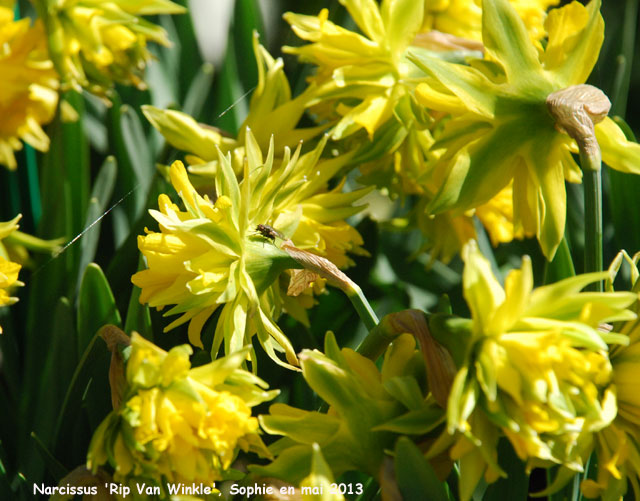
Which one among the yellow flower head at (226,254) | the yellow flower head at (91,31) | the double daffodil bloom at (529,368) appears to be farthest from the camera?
the yellow flower head at (91,31)

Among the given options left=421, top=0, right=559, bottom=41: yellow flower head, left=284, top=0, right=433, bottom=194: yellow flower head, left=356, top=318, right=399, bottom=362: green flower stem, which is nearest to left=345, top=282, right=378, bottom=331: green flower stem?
left=356, top=318, right=399, bottom=362: green flower stem

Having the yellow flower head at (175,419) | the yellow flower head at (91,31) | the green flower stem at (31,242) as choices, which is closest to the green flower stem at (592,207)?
the yellow flower head at (175,419)

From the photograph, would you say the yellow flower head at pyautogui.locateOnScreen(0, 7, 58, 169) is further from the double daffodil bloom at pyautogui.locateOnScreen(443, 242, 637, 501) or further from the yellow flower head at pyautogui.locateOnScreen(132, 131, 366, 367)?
the double daffodil bloom at pyautogui.locateOnScreen(443, 242, 637, 501)

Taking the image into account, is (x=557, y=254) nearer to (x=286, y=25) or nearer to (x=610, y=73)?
(x=610, y=73)

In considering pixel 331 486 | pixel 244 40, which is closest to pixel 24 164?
pixel 244 40

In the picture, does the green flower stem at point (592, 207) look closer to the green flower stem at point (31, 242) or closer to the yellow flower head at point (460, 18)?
the yellow flower head at point (460, 18)

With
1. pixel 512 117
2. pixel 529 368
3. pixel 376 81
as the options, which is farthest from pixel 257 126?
pixel 529 368
